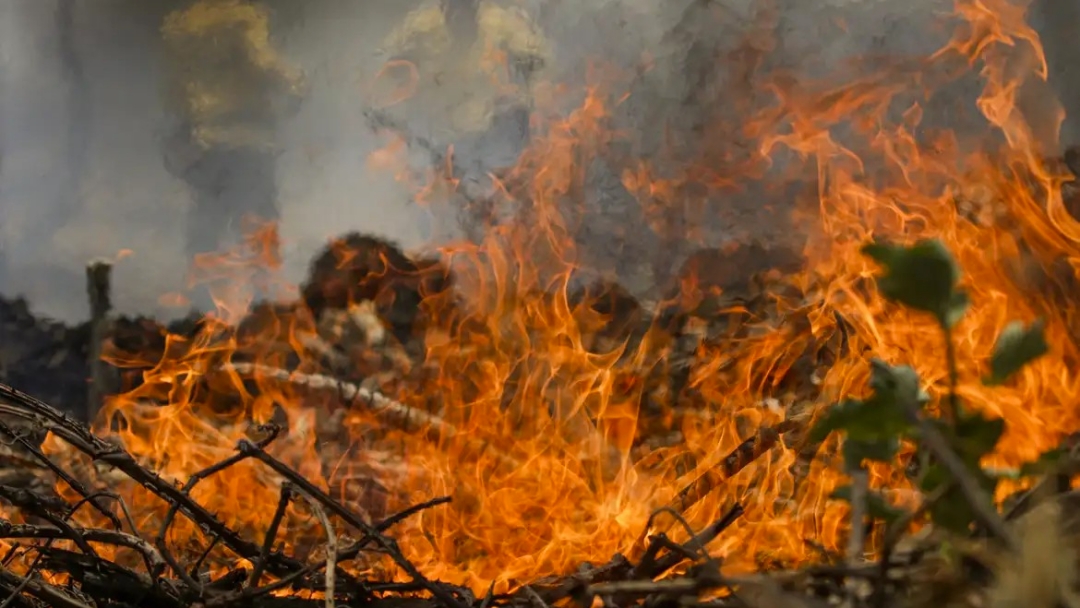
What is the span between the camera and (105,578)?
690mm

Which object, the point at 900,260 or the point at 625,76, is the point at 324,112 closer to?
the point at 625,76

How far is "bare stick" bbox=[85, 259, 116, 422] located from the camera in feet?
7.73

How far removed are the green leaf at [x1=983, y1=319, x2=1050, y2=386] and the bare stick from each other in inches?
99.1

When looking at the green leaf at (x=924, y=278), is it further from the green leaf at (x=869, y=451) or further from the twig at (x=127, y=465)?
the twig at (x=127, y=465)

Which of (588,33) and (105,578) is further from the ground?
(588,33)

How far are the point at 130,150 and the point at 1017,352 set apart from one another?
8.88ft

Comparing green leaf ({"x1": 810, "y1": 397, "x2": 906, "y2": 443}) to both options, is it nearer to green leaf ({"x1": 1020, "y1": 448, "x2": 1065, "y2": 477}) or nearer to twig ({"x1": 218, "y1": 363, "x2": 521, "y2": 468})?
green leaf ({"x1": 1020, "y1": 448, "x2": 1065, "y2": 477})

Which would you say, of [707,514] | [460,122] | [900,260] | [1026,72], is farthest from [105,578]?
[1026,72]

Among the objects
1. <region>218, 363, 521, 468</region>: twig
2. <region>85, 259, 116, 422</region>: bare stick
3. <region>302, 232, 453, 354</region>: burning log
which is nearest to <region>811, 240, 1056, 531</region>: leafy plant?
<region>218, 363, 521, 468</region>: twig

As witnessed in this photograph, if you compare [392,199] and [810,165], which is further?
[392,199]

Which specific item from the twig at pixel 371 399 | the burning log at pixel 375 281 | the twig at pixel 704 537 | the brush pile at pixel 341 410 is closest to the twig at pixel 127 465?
the brush pile at pixel 341 410

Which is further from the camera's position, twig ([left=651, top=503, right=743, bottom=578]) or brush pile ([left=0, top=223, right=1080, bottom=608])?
brush pile ([left=0, top=223, right=1080, bottom=608])

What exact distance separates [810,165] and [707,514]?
1.19 metres

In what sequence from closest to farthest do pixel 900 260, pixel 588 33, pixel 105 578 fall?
pixel 900 260 < pixel 105 578 < pixel 588 33
